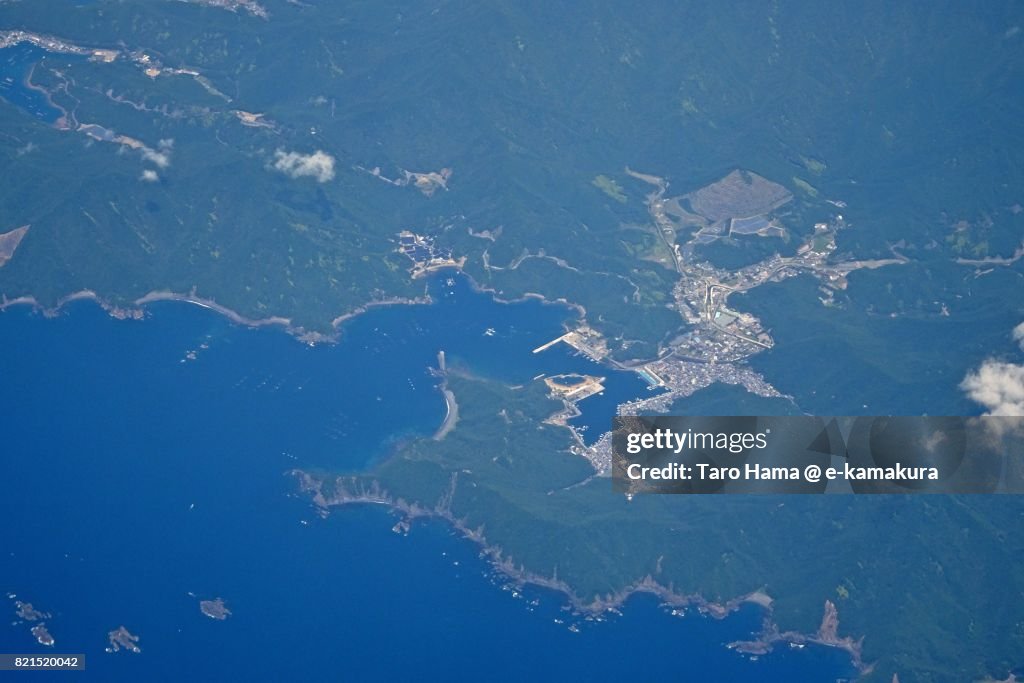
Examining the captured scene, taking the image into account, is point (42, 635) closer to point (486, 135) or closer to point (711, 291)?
point (711, 291)

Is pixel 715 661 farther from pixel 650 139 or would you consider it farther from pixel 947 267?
pixel 650 139

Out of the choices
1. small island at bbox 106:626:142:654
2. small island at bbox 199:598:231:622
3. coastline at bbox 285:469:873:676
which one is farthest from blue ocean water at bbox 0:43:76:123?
small island at bbox 106:626:142:654

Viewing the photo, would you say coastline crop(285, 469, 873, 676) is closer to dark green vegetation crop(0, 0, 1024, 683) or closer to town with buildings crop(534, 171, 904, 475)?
dark green vegetation crop(0, 0, 1024, 683)

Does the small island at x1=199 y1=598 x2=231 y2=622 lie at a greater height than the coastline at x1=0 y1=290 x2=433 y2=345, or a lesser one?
lesser

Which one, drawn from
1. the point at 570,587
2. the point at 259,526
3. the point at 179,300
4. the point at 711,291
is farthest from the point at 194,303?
the point at 711,291

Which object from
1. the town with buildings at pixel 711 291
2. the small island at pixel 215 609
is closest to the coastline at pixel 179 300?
the town with buildings at pixel 711 291

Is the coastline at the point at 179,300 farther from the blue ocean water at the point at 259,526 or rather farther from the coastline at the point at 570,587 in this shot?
the coastline at the point at 570,587
